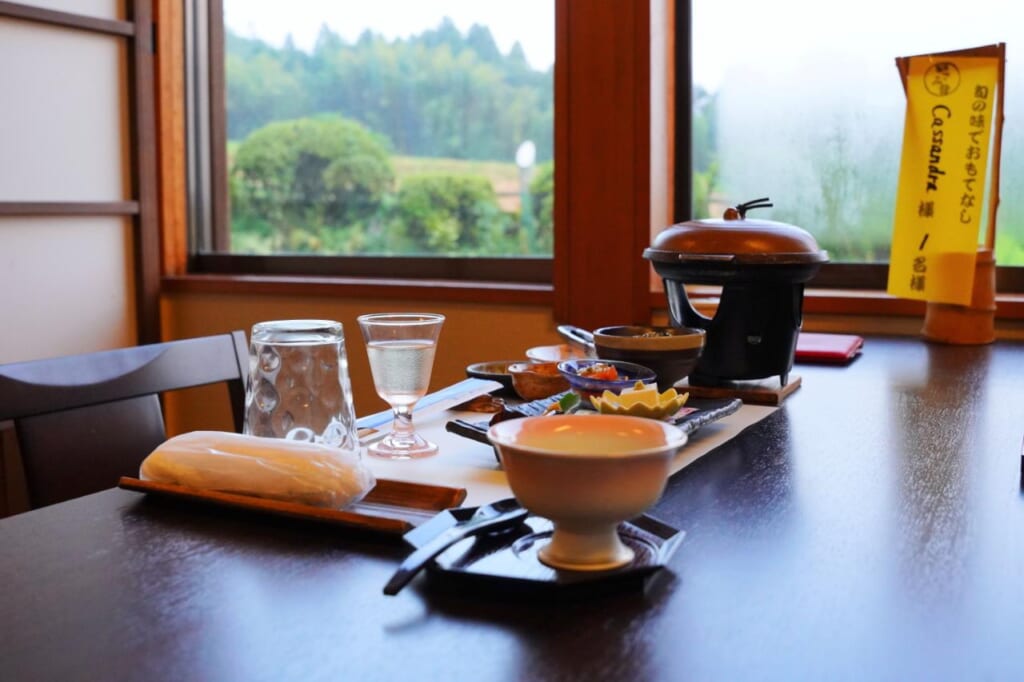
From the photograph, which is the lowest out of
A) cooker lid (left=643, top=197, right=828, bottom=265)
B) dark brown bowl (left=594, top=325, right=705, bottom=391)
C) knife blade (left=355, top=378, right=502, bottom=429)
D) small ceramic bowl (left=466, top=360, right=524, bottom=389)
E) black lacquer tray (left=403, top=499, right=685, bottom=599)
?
black lacquer tray (left=403, top=499, right=685, bottom=599)

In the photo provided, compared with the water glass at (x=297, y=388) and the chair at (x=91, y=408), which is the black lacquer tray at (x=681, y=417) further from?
the chair at (x=91, y=408)

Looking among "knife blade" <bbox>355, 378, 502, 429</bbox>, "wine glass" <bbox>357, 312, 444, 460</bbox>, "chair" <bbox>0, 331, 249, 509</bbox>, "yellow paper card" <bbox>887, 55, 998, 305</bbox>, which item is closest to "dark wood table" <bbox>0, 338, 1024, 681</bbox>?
"wine glass" <bbox>357, 312, 444, 460</bbox>

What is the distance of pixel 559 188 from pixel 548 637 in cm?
173

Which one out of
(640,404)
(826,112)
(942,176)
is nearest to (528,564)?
(640,404)

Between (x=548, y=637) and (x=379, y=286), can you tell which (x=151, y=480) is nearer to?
(x=548, y=637)

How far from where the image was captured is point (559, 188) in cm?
221

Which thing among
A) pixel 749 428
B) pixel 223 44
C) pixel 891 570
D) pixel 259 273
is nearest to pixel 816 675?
pixel 891 570

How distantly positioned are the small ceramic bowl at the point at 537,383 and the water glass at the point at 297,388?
1.01 ft

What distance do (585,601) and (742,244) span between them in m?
0.79

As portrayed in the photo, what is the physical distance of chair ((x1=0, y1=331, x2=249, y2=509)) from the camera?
1.23 meters

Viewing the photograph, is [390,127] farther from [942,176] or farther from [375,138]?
[942,176]

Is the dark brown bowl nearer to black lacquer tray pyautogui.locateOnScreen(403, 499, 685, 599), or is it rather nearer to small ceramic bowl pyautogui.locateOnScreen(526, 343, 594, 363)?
small ceramic bowl pyautogui.locateOnScreen(526, 343, 594, 363)

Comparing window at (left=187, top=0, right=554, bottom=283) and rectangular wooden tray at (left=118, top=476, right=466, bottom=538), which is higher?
window at (left=187, top=0, right=554, bottom=283)

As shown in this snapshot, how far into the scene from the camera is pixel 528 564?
2.06 ft
